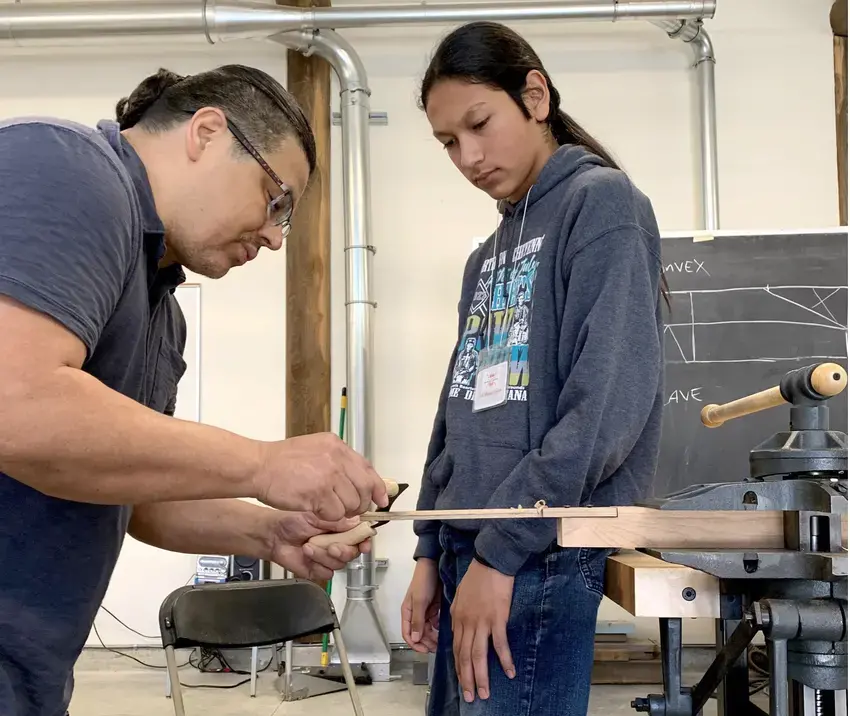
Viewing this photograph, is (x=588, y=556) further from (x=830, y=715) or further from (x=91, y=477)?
(x=91, y=477)

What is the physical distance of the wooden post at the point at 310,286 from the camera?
3.77m

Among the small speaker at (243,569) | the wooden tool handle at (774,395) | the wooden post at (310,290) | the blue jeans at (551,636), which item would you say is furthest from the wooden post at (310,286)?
the blue jeans at (551,636)

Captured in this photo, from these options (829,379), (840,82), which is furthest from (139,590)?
(840,82)

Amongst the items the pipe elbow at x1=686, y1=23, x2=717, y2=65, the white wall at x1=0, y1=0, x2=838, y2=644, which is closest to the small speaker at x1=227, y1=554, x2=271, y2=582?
the white wall at x1=0, y1=0, x2=838, y2=644

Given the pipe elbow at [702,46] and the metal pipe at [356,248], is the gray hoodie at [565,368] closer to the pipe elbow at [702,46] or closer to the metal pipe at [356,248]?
the metal pipe at [356,248]

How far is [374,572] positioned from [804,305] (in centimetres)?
217

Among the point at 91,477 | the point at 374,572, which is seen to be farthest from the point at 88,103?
the point at 91,477

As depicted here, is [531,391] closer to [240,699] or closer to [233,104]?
[233,104]

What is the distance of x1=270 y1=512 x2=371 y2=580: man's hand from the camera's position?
1.37 metres

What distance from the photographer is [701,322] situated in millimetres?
3314

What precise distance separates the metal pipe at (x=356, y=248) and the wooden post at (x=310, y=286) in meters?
0.12

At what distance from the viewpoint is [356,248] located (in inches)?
146

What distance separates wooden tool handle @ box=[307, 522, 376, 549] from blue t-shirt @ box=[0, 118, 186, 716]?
349 mm

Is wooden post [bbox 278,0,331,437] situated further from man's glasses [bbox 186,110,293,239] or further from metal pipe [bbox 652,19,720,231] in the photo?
man's glasses [bbox 186,110,293,239]
